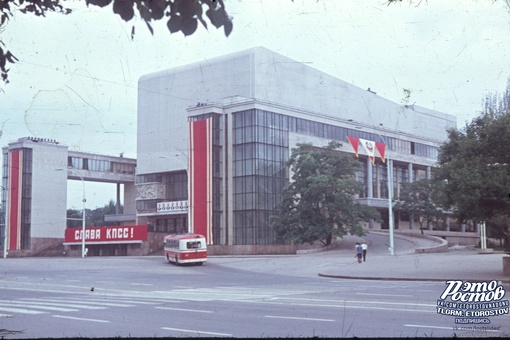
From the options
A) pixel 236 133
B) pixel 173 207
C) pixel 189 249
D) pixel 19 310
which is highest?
pixel 236 133

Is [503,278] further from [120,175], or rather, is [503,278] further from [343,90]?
[120,175]

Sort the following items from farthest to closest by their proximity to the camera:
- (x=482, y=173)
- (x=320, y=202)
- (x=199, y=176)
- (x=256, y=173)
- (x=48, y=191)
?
(x=48, y=191) < (x=199, y=176) < (x=256, y=173) < (x=320, y=202) < (x=482, y=173)

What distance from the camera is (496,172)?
26.2m

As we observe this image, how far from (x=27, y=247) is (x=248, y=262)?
43.7m

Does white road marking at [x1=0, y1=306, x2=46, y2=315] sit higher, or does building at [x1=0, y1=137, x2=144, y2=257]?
building at [x1=0, y1=137, x2=144, y2=257]

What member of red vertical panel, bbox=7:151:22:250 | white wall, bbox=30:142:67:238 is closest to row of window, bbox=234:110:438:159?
white wall, bbox=30:142:67:238

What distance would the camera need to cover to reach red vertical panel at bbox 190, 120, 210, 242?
228 feet

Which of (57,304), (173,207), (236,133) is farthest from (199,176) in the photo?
(57,304)

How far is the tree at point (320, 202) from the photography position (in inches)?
2341

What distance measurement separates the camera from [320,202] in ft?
198

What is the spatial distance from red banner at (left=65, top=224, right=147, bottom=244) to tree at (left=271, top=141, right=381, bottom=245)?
60.4 feet

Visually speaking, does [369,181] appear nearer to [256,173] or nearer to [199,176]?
[256,173]

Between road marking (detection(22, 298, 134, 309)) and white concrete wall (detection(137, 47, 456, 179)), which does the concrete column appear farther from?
road marking (detection(22, 298, 134, 309))

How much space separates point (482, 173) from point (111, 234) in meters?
55.9
